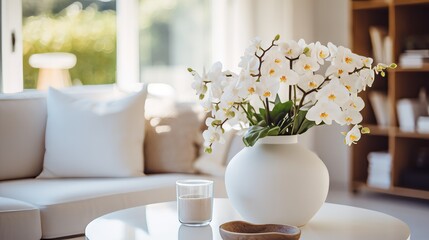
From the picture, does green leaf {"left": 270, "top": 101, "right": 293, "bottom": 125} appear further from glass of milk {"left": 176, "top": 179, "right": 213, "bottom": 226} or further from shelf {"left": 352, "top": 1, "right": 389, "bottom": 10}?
shelf {"left": 352, "top": 1, "right": 389, "bottom": 10}

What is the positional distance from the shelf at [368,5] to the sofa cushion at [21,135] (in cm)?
220

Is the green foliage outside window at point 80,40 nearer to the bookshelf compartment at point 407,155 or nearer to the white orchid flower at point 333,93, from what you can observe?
the bookshelf compartment at point 407,155

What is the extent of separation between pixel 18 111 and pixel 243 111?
1.47 metres

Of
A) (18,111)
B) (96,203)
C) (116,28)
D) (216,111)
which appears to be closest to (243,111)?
(216,111)

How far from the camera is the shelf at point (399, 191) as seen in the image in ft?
13.6

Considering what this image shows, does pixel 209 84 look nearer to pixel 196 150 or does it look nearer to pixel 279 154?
pixel 279 154

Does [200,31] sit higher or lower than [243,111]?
higher

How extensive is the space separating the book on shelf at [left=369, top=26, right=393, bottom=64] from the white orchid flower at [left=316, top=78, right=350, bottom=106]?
263 centimetres

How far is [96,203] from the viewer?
8.88 feet

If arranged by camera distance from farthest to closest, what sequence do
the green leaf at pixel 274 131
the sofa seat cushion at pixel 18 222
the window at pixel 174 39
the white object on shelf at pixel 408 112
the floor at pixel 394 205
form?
1. the window at pixel 174 39
2. the white object on shelf at pixel 408 112
3. the floor at pixel 394 205
4. the sofa seat cushion at pixel 18 222
5. the green leaf at pixel 274 131

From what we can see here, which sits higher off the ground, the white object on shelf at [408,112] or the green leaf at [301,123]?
the green leaf at [301,123]

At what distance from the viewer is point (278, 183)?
1940 millimetres

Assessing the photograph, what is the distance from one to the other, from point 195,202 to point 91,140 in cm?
118

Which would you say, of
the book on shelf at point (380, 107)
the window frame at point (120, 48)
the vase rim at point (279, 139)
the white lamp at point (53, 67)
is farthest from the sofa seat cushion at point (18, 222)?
the book on shelf at point (380, 107)
